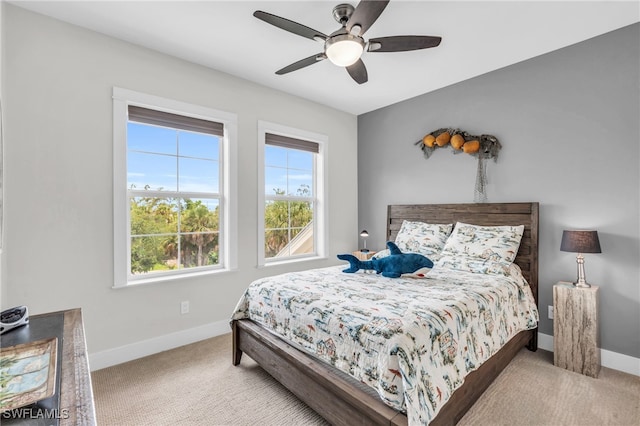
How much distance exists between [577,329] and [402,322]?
1785mm

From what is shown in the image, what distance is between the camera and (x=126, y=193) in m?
2.59

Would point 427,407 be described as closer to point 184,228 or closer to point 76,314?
point 76,314

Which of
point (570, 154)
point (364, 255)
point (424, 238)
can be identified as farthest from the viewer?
point (364, 255)

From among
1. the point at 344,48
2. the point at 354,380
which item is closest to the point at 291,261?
the point at 354,380

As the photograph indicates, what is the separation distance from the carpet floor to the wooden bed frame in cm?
14

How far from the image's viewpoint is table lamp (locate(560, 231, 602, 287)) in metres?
2.33

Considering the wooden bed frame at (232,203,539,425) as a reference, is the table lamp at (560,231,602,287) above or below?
above

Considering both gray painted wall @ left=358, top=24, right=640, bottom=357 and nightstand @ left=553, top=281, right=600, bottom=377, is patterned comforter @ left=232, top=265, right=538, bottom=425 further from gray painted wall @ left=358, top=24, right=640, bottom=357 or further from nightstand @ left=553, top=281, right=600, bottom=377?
gray painted wall @ left=358, top=24, right=640, bottom=357

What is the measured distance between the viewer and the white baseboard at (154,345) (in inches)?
96.7

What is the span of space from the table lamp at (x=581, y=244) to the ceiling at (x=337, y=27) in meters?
1.62

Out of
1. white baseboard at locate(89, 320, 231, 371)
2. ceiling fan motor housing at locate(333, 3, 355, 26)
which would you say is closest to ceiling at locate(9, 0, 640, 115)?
ceiling fan motor housing at locate(333, 3, 355, 26)

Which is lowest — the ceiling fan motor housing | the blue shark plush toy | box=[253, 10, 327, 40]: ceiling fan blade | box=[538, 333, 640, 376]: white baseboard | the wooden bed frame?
box=[538, 333, 640, 376]: white baseboard

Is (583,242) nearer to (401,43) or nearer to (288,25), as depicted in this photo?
(401,43)

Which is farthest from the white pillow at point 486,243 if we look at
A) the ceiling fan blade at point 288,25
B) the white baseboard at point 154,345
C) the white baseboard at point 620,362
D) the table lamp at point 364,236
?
the white baseboard at point 154,345
